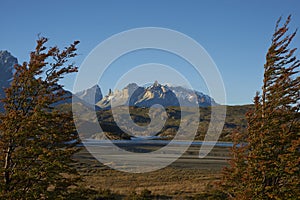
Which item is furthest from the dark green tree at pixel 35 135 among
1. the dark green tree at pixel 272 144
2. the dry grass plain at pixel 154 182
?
the dry grass plain at pixel 154 182

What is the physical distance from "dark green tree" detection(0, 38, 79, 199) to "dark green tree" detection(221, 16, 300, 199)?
7.45 metres

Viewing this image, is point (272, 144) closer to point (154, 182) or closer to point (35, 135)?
point (35, 135)

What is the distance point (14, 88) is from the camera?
11.6 metres

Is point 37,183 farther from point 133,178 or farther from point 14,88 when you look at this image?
point 133,178

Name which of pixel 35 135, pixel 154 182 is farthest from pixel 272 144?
pixel 154 182

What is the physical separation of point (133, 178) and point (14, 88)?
106 ft

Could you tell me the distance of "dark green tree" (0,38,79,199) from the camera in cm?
1105

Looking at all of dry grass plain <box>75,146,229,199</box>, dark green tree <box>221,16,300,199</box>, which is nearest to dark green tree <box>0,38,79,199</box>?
dark green tree <box>221,16,300,199</box>

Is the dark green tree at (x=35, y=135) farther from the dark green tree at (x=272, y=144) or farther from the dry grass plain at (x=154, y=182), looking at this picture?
the dry grass plain at (x=154, y=182)

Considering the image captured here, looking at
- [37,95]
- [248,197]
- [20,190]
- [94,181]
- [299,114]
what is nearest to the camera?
[20,190]

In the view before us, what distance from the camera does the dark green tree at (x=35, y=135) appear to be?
11.1m

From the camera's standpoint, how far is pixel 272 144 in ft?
46.3

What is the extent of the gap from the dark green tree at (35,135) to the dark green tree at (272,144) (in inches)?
293

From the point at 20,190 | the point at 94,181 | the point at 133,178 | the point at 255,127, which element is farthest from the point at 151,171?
the point at 20,190
